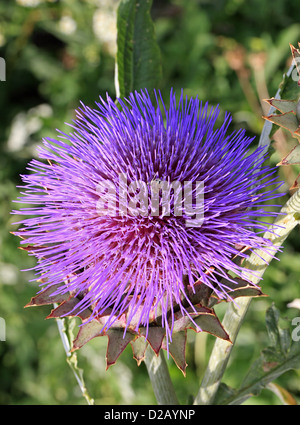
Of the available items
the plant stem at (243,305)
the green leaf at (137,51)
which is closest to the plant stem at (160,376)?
the plant stem at (243,305)

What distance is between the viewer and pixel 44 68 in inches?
87.4

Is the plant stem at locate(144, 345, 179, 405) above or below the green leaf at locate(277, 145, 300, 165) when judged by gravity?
below

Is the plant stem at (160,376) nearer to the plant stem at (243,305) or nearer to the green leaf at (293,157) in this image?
the plant stem at (243,305)

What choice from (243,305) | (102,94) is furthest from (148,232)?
(102,94)

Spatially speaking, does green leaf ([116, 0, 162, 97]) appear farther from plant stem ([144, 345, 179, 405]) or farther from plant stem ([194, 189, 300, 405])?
plant stem ([144, 345, 179, 405])

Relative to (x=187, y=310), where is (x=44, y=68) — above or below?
above

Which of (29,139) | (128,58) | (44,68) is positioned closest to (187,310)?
(128,58)

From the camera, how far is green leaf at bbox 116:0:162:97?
112 centimetres

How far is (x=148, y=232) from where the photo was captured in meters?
0.93

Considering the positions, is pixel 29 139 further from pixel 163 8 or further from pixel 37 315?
pixel 163 8

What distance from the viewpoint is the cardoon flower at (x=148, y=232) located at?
88 cm

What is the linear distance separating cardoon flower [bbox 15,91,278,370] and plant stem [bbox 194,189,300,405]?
0.08 feet

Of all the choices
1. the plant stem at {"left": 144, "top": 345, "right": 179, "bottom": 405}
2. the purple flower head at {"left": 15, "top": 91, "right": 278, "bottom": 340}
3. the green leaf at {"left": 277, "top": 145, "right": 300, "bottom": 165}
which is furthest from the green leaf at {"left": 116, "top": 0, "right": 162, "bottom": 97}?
the plant stem at {"left": 144, "top": 345, "right": 179, "bottom": 405}

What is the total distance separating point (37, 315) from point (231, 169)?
121 cm
